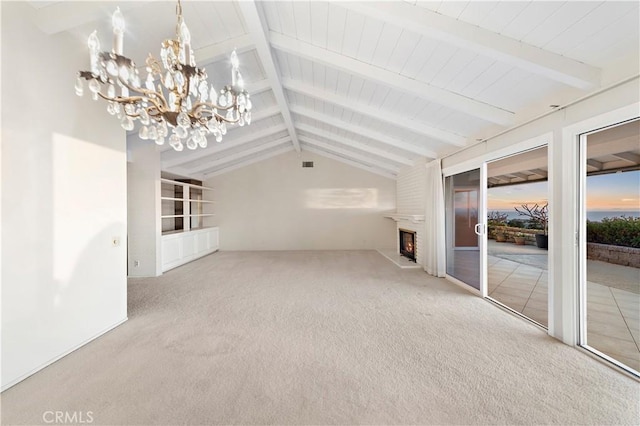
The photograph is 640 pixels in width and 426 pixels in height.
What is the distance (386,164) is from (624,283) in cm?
493

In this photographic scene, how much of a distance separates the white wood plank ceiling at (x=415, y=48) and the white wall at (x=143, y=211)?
8.36ft

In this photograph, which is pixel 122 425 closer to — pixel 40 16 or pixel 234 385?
pixel 234 385

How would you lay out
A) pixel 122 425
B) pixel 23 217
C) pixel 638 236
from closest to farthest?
pixel 122 425, pixel 23 217, pixel 638 236

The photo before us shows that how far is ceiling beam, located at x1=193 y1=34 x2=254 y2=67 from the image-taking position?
9.55 ft

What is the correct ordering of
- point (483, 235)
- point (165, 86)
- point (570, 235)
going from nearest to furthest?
point (165, 86), point (570, 235), point (483, 235)

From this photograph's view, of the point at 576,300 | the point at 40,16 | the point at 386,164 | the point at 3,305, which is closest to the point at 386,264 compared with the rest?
the point at 386,164

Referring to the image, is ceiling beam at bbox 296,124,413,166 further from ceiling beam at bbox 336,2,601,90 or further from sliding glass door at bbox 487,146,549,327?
ceiling beam at bbox 336,2,601,90

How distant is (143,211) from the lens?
499 cm

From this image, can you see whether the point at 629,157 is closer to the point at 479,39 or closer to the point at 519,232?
the point at 479,39

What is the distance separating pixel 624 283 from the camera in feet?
13.4

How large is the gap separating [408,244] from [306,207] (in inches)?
131

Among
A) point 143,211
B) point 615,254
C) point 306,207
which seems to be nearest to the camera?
point 143,211

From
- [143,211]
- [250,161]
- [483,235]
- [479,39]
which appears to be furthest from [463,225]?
[143,211]

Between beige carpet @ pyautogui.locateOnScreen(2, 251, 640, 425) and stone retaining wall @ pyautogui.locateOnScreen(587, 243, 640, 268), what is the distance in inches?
164
